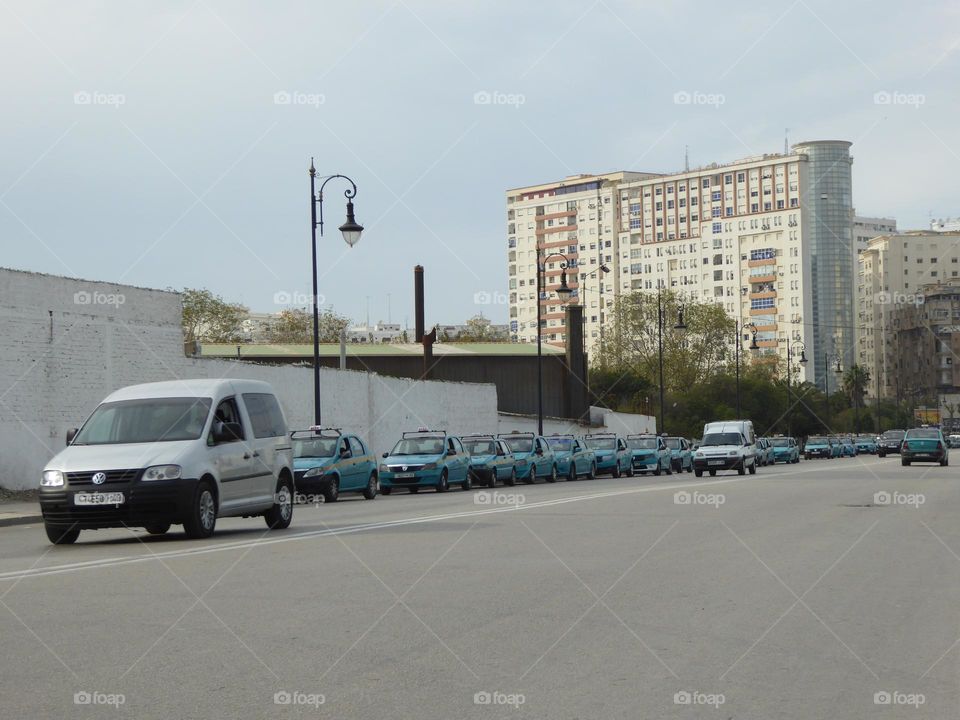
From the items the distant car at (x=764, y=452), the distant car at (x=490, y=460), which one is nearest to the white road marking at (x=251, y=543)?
the distant car at (x=490, y=460)

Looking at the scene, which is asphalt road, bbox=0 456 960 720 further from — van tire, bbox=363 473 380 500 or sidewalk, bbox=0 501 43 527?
van tire, bbox=363 473 380 500

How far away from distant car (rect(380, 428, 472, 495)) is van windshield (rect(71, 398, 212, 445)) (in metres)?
17.8

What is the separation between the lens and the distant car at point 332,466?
28828mm

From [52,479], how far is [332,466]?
532 inches

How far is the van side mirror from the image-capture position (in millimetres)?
16984

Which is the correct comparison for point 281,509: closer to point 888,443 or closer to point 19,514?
point 19,514

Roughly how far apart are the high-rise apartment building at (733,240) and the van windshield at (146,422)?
6183 inches

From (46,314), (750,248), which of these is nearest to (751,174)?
(750,248)

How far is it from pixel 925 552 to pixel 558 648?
26.4 ft

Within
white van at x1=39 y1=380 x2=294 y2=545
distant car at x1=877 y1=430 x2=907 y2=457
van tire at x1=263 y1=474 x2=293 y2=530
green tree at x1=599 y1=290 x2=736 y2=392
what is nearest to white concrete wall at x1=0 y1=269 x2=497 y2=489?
white van at x1=39 y1=380 x2=294 y2=545

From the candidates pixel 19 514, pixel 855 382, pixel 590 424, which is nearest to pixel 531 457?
pixel 19 514

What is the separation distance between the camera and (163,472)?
15797 millimetres

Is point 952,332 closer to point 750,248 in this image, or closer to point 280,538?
point 750,248

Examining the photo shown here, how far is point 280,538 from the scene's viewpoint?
16.6 meters
